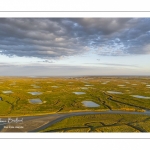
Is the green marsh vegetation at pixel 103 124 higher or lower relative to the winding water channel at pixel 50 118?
lower

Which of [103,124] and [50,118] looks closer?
[103,124]

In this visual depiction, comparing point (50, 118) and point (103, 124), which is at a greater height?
point (50, 118)

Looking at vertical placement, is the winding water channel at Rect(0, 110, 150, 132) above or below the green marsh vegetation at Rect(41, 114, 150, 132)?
above

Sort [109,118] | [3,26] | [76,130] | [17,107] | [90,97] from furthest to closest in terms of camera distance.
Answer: [90,97] → [3,26] → [17,107] → [109,118] → [76,130]
